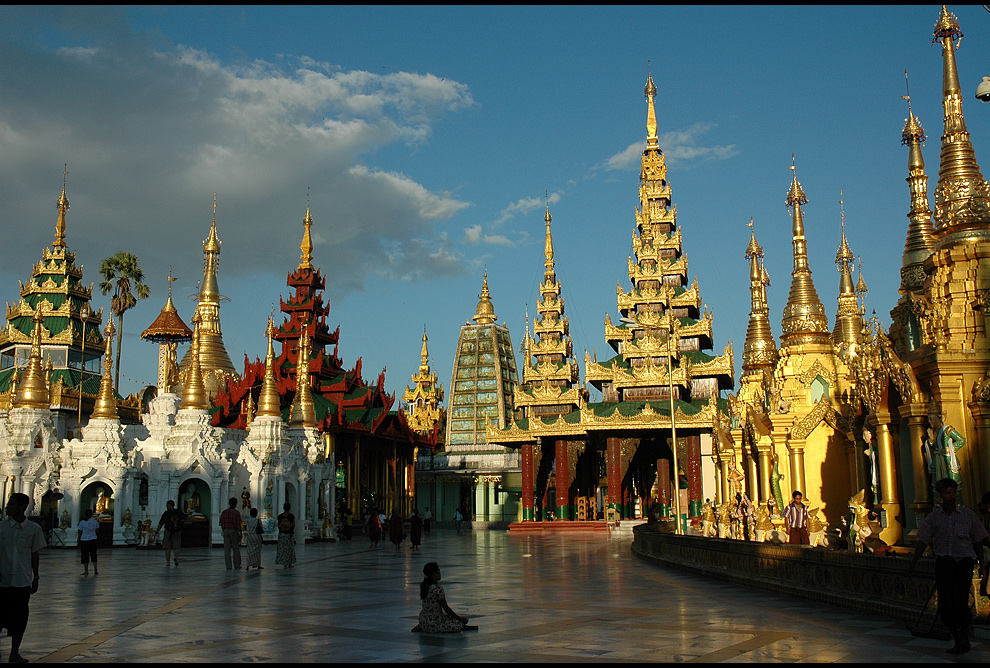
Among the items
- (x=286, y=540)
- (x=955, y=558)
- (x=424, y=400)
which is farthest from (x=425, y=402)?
(x=955, y=558)

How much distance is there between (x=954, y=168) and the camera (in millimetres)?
15219

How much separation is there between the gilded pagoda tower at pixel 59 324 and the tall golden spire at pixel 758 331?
36862 mm

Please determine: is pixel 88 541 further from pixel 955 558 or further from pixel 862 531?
pixel 955 558

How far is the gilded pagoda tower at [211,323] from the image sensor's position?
63.7 m

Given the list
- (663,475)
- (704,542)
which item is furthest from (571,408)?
(704,542)

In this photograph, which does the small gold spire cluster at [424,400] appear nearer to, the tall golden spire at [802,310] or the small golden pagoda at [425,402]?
the small golden pagoda at [425,402]

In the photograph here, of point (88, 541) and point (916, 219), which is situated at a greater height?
point (916, 219)

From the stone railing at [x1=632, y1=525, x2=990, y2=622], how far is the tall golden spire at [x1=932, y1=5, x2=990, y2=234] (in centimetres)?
587

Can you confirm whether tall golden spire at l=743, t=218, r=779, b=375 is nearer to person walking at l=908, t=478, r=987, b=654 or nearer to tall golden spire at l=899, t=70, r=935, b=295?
tall golden spire at l=899, t=70, r=935, b=295

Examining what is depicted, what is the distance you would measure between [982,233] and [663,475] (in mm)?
36402

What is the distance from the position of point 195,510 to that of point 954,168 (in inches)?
1116

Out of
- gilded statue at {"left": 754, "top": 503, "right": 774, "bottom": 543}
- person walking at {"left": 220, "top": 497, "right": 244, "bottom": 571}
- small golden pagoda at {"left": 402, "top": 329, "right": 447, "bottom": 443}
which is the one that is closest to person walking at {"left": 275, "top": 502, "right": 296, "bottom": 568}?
person walking at {"left": 220, "top": 497, "right": 244, "bottom": 571}

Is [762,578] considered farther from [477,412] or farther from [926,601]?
[477,412]

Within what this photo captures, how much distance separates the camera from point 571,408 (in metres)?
54.8
